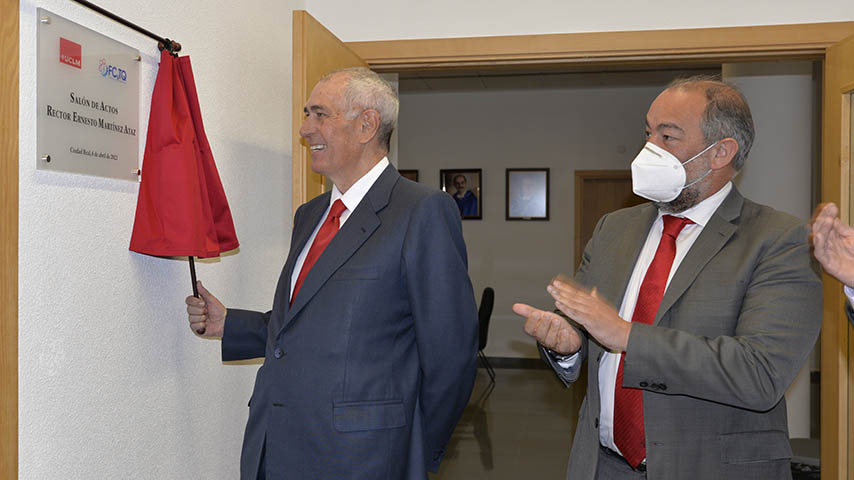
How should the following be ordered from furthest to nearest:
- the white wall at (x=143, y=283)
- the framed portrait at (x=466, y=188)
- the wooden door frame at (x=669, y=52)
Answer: the framed portrait at (x=466, y=188)
the wooden door frame at (x=669, y=52)
the white wall at (x=143, y=283)

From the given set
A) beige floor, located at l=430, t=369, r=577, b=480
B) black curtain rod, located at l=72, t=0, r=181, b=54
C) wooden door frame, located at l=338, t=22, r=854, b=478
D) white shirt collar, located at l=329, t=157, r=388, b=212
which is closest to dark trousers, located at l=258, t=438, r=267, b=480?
white shirt collar, located at l=329, t=157, r=388, b=212

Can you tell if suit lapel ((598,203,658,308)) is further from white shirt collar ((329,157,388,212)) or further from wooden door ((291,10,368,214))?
wooden door ((291,10,368,214))

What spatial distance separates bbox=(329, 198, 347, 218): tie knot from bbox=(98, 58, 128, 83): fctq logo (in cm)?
66

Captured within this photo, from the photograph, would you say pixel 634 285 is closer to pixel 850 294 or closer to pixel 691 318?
pixel 691 318

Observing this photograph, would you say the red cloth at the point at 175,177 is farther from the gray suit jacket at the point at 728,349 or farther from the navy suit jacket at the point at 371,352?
the gray suit jacket at the point at 728,349

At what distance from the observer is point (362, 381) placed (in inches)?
72.1

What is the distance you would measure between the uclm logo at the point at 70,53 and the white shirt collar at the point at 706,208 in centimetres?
155

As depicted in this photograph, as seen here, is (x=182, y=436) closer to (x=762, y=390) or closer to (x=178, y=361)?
(x=178, y=361)

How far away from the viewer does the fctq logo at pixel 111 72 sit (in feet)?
6.25

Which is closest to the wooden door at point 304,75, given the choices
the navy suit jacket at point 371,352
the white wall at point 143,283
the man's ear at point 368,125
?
the white wall at point 143,283

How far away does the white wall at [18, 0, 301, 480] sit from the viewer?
1.68m

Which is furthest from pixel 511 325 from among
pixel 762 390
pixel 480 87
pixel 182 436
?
pixel 762 390

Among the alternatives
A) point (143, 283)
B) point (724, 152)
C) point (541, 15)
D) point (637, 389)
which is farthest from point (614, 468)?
point (541, 15)

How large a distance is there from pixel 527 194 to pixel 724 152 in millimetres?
7011
